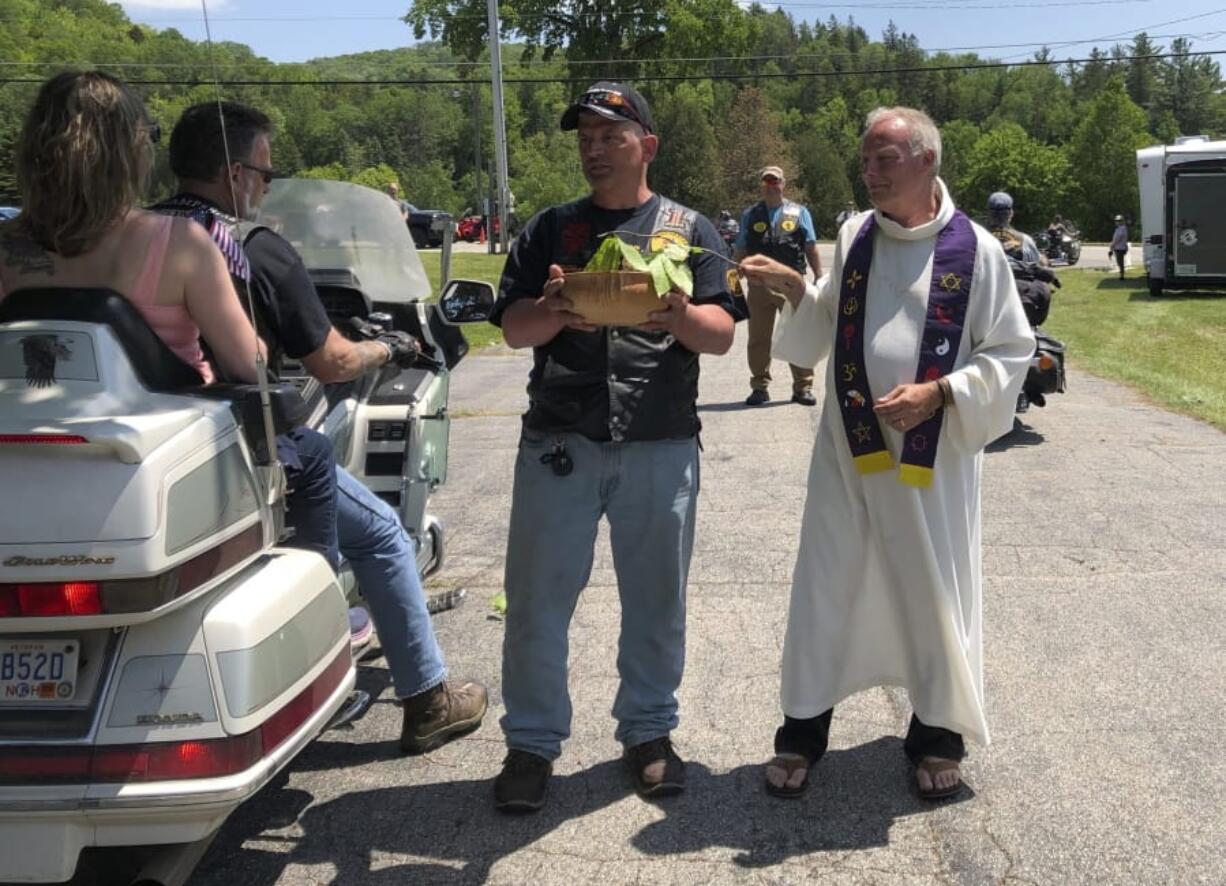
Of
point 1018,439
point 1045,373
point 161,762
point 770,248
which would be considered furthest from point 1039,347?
point 161,762

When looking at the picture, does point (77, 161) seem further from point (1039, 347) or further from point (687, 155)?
point (687, 155)

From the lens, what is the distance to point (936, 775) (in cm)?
350

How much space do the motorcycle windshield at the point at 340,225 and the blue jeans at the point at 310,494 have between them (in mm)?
1578

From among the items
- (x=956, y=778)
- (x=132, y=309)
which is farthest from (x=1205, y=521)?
(x=132, y=309)

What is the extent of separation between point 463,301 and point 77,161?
6.67 feet

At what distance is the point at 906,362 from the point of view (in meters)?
3.38

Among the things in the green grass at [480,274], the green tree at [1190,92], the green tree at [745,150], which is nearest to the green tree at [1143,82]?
the green tree at [1190,92]

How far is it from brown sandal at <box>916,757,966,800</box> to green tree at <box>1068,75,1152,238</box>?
8101cm

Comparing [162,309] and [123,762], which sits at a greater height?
[162,309]

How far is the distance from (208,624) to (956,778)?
2.25 meters

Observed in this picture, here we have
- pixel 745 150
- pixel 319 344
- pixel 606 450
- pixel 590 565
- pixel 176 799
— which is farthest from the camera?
pixel 745 150

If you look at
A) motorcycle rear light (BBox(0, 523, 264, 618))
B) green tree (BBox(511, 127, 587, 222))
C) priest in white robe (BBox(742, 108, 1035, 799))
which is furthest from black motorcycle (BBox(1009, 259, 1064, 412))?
green tree (BBox(511, 127, 587, 222))

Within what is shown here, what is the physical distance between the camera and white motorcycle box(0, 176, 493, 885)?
2.33m

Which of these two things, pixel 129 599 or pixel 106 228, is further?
pixel 106 228
